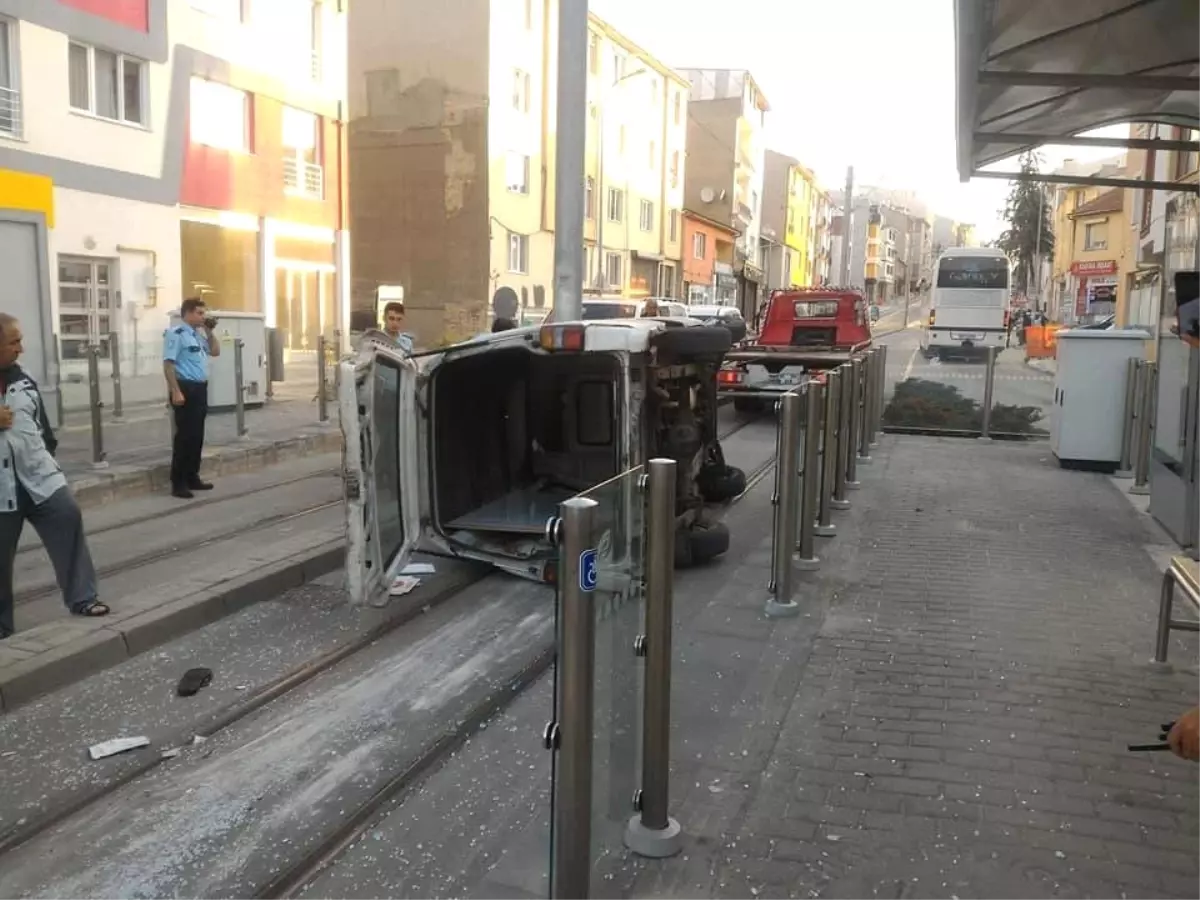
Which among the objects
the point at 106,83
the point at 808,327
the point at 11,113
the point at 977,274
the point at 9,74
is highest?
the point at 106,83

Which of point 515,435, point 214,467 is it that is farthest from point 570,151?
point 214,467

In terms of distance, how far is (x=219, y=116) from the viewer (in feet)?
69.7

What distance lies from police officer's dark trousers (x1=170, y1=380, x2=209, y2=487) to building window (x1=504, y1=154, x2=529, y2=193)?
27434 mm

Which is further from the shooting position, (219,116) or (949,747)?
(219,116)

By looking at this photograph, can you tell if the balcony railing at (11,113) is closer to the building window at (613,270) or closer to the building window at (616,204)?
the building window at (613,270)

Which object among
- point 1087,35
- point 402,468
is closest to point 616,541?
point 402,468

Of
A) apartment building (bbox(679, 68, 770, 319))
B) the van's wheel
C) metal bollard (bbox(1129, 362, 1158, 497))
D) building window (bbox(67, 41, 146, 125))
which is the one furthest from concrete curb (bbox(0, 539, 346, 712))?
apartment building (bbox(679, 68, 770, 319))

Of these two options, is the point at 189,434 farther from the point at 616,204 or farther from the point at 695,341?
the point at 616,204

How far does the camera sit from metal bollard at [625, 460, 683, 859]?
11.3 feet

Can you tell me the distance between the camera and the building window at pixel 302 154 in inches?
934

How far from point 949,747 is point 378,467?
3.45 meters

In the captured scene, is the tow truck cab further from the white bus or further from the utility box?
the white bus

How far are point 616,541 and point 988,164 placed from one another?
328 inches

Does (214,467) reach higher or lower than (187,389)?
lower
